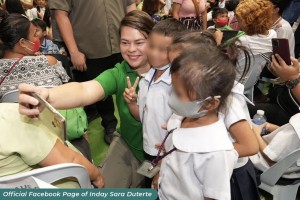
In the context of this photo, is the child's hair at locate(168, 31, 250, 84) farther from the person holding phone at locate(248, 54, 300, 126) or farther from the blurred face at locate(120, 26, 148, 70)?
the person holding phone at locate(248, 54, 300, 126)

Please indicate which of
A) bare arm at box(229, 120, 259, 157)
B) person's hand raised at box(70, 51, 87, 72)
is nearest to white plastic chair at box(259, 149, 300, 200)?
bare arm at box(229, 120, 259, 157)

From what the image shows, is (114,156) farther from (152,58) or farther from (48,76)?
(48,76)

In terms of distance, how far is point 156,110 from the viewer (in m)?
1.33

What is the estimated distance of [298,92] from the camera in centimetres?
177

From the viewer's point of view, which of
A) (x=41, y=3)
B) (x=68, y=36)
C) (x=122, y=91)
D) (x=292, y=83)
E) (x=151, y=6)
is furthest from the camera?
(x=41, y=3)

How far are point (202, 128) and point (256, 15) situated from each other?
1.72 m

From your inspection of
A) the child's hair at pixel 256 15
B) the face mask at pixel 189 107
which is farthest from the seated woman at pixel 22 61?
the child's hair at pixel 256 15

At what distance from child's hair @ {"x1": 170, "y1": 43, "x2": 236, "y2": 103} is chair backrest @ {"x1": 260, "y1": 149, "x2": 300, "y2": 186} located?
1.85 ft

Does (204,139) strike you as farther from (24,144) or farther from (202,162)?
(24,144)

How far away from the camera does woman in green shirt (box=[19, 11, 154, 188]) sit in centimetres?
143

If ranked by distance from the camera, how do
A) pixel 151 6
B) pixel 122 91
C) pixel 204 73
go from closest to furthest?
pixel 204 73 → pixel 122 91 → pixel 151 6

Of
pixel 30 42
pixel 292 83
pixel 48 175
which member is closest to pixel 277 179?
pixel 292 83

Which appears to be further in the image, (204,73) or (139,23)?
(139,23)

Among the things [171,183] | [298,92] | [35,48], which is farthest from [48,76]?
[298,92]
